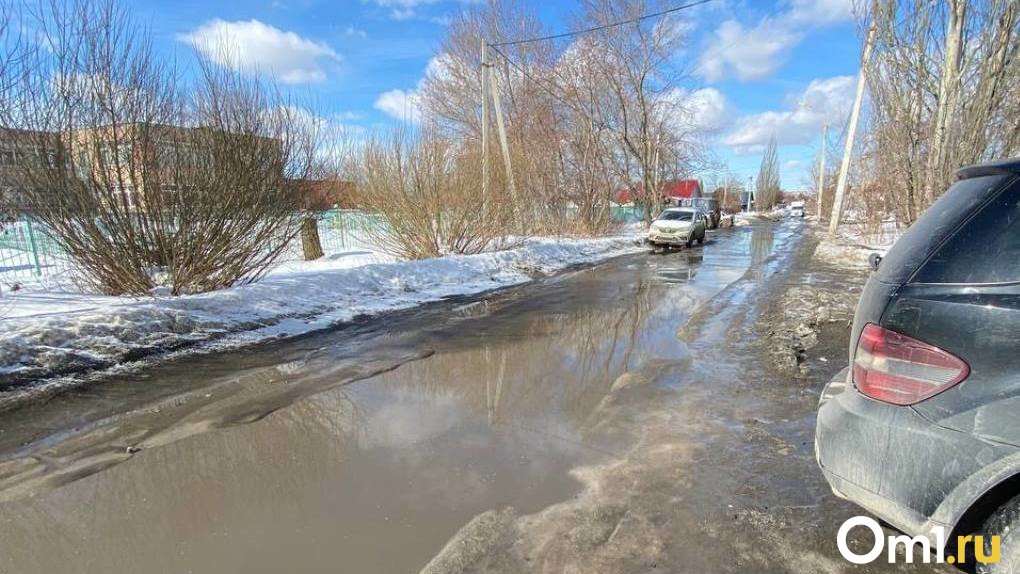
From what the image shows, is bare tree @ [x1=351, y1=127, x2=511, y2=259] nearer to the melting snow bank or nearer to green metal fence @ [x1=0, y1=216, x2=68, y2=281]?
the melting snow bank

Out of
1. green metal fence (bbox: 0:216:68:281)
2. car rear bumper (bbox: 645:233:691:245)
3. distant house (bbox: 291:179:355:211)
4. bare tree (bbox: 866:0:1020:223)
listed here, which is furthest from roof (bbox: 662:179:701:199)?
green metal fence (bbox: 0:216:68:281)

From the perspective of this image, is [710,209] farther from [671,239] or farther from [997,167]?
[997,167]

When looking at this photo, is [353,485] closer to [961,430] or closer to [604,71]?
[961,430]

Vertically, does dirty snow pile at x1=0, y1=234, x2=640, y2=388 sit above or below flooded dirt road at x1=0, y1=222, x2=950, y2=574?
above

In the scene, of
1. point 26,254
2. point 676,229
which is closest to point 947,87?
point 676,229

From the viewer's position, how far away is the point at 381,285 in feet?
33.6

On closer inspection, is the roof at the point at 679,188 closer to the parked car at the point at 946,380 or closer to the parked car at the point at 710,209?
the parked car at the point at 710,209

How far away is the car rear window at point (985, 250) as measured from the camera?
182 centimetres

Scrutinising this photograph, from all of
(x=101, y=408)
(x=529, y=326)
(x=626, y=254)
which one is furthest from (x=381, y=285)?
(x=626, y=254)

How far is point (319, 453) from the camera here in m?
3.62

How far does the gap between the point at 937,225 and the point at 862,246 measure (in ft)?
62.2

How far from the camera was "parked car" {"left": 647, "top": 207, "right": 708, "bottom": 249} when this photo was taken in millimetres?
21250

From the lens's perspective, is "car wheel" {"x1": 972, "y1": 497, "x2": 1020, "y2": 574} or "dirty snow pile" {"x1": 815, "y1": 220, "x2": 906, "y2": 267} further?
"dirty snow pile" {"x1": 815, "y1": 220, "x2": 906, "y2": 267}

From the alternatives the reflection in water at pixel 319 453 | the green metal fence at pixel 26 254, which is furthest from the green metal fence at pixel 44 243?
the reflection in water at pixel 319 453
